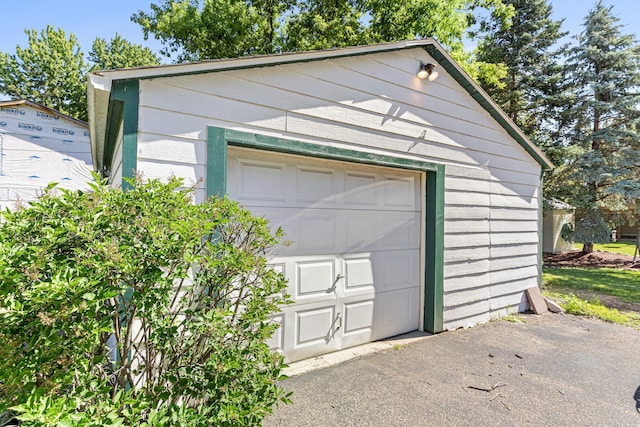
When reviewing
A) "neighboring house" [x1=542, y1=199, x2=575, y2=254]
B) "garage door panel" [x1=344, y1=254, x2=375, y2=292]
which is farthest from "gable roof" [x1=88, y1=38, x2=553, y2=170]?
"neighboring house" [x1=542, y1=199, x2=575, y2=254]

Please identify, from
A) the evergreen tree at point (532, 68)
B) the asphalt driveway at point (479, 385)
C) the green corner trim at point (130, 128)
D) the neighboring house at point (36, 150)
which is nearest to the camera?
the green corner trim at point (130, 128)

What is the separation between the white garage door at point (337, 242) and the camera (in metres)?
3.21

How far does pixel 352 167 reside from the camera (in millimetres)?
3756

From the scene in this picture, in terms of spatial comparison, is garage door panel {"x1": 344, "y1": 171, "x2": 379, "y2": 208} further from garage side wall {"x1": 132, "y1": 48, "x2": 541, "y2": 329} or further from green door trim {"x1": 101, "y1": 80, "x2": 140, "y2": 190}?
green door trim {"x1": 101, "y1": 80, "x2": 140, "y2": 190}

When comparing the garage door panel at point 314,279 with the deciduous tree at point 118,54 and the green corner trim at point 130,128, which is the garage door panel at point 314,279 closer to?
the green corner trim at point 130,128

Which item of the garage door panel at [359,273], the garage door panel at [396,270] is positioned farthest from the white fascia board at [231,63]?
the garage door panel at [396,270]

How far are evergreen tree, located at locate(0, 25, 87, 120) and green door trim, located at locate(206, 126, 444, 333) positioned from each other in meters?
22.4

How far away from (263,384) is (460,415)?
1.81 metres

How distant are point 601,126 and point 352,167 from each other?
1376 centimetres

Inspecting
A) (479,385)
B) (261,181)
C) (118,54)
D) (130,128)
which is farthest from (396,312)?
(118,54)

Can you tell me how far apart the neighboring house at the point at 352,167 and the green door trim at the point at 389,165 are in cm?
1

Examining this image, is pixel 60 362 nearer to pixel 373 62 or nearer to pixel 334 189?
pixel 334 189

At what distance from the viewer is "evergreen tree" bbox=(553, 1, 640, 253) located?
1173cm

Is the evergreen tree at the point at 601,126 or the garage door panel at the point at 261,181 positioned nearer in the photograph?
the garage door panel at the point at 261,181
